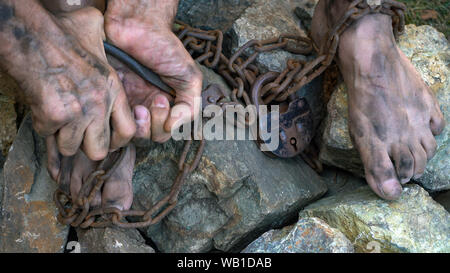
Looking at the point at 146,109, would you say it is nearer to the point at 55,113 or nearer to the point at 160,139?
the point at 160,139

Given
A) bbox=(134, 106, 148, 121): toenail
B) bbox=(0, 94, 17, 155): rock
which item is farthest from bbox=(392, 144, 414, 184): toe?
bbox=(0, 94, 17, 155): rock

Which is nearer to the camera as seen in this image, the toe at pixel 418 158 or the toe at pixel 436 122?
the toe at pixel 418 158

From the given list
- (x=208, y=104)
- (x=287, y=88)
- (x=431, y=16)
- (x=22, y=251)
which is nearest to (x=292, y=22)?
(x=287, y=88)

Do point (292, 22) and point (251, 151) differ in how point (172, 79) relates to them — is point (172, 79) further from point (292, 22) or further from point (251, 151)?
point (292, 22)

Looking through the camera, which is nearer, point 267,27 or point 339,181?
point 339,181

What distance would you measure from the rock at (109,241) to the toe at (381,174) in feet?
3.22

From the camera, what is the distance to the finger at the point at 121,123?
1.81 m

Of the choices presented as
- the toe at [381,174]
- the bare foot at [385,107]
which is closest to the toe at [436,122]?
the bare foot at [385,107]

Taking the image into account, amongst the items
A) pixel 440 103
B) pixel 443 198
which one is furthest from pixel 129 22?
pixel 443 198

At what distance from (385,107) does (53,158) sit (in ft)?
4.65

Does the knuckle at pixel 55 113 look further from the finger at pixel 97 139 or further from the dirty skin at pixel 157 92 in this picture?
the finger at pixel 97 139

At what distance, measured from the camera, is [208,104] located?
7.15 ft

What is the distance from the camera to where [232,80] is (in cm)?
230

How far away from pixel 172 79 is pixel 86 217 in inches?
25.3
